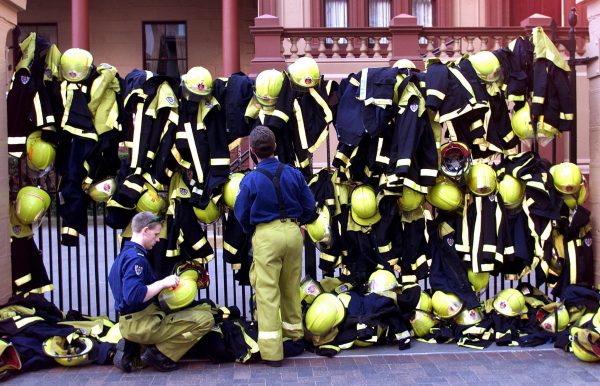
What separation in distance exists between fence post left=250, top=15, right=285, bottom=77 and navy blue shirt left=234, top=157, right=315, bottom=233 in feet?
30.0

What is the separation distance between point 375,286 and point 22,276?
335 centimetres

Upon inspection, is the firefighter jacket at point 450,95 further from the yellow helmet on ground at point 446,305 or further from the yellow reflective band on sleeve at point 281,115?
the yellow helmet on ground at point 446,305

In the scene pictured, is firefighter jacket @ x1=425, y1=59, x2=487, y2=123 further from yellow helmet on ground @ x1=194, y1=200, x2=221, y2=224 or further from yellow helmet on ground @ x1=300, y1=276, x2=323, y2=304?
yellow helmet on ground @ x1=194, y1=200, x2=221, y2=224

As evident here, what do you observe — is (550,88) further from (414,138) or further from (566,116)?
(414,138)

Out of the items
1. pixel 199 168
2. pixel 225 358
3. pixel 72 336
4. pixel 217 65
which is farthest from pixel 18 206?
pixel 217 65

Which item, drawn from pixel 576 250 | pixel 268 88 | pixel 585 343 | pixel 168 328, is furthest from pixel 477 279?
pixel 168 328

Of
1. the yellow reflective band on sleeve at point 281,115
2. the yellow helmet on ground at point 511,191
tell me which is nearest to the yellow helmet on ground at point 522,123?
the yellow helmet on ground at point 511,191

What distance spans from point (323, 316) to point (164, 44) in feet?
53.1

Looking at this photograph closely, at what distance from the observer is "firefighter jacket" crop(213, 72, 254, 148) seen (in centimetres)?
581

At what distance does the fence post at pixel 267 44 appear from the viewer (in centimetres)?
1390

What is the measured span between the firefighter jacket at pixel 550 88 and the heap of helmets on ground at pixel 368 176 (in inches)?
0.6

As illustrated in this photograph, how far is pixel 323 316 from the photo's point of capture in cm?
544

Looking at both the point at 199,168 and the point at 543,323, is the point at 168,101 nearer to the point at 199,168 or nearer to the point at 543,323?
the point at 199,168

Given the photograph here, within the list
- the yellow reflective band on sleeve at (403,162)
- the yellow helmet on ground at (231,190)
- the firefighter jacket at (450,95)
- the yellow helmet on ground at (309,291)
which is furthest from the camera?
the yellow helmet on ground at (309,291)
